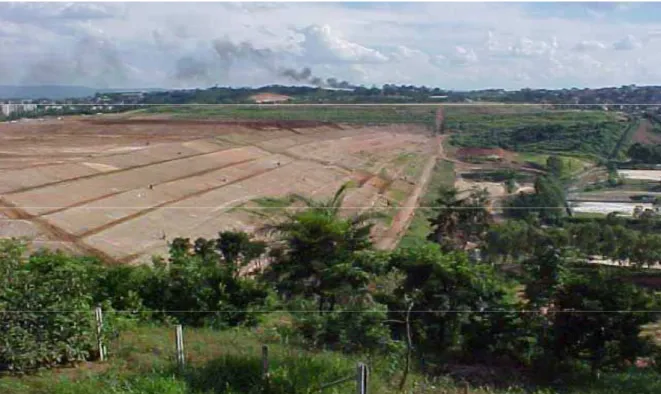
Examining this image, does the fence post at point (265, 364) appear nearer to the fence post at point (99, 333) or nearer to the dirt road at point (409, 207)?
the fence post at point (99, 333)

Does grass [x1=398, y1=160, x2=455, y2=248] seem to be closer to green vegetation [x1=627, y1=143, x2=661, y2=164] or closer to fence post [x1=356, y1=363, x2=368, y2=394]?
green vegetation [x1=627, y1=143, x2=661, y2=164]

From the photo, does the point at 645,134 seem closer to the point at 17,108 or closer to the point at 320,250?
the point at 320,250

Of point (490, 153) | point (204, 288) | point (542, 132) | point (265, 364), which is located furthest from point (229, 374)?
point (542, 132)

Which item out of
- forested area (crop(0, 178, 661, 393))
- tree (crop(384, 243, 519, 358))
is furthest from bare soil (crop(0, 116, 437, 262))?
tree (crop(384, 243, 519, 358))

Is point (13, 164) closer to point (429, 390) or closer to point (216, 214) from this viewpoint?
point (216, 214)

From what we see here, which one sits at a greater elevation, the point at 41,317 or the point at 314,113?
the point at 314,113

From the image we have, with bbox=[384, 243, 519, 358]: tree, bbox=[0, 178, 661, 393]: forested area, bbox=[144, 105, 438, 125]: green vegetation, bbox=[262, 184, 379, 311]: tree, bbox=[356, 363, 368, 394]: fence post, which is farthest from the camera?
bbox=[262, 184, 379, 311]: tree

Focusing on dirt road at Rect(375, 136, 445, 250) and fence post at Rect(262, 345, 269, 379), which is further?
dirt road at Rect(375, 136, 445, 250)
